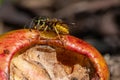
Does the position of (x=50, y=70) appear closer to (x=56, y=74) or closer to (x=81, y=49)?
(x=56, y=74)

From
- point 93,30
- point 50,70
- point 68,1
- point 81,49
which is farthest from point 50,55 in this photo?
point 68,1

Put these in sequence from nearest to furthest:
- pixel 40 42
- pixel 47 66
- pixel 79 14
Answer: pixel 40 42
pixel 47 66
pixel 79 14

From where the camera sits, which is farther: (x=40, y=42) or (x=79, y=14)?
(x=79, y=14)

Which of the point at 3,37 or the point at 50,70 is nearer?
the point at 3,37

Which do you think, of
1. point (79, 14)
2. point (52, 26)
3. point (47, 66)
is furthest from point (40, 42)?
point (79, 14)

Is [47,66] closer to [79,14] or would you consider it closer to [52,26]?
[52,26]

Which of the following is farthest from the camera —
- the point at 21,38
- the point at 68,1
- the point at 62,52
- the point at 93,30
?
the point at 68,1
